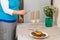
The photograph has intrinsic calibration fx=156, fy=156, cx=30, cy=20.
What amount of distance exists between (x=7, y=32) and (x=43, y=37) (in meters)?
0.55

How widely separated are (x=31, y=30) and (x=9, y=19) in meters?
0.29

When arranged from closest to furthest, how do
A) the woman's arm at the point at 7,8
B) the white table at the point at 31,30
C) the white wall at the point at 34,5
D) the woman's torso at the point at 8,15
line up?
the white table at the point at 31,30 < the woman's arm at the point at 7,8 < the woman's torso at the point at 8,15 < the white wall at the point at 34,5

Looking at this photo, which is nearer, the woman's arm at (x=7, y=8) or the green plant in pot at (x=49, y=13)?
the woman's arm at (x=7, y=8)

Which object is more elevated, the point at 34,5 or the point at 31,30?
the point at 34,5

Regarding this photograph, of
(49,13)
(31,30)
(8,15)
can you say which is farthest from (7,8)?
(49,13)

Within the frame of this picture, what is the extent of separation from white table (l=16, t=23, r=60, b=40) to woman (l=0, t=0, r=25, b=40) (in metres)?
0.11

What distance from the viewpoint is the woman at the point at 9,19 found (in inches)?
68.5

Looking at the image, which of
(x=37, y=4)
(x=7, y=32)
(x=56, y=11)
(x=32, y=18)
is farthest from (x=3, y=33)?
(x=56, y=11)

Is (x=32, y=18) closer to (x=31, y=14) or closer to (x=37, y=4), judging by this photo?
(x=31, y=14)

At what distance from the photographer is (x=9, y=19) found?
5.96ft

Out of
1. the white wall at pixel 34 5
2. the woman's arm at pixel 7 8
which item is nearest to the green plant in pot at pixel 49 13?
the white wall at pixel 34 5

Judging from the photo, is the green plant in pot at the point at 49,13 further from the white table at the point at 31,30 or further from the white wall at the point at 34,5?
the white wall at the point at 34,5

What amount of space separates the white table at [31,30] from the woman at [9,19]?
0.35 ft

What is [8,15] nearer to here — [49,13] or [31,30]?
[31,30]
